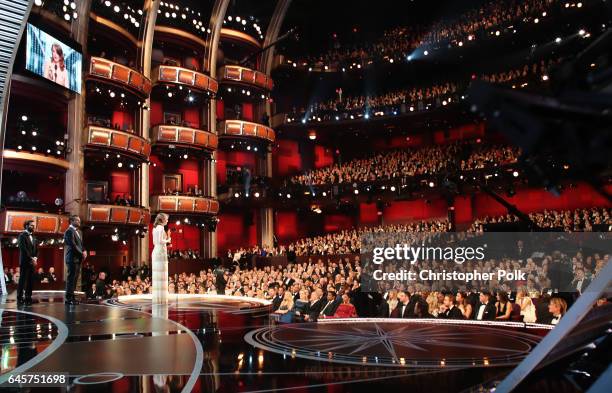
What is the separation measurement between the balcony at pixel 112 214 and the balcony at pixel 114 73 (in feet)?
19.5

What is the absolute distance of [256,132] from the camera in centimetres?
3131

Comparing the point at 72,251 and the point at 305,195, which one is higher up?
the point at 305,195

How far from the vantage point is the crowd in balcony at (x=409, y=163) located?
87.1ft

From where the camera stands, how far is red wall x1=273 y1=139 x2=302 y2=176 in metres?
35.3

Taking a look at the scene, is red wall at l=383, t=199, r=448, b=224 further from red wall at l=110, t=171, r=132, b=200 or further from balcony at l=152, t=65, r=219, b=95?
red wall at l=110, t=171, r=132, b=200

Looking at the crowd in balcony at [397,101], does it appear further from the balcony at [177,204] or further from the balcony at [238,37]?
the balcony at [177,204]

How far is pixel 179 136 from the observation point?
2770cm

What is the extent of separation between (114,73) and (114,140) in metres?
3.18

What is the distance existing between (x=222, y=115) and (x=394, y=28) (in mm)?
13603

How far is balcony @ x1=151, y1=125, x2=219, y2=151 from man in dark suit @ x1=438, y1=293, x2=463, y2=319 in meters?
20.4

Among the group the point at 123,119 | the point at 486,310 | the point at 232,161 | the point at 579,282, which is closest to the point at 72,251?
the point at 486,310

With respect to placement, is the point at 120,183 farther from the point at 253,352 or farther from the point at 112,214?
the point at 253,352

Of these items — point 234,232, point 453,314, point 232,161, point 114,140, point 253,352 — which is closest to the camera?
point 253,352

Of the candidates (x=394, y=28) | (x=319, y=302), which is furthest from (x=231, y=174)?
(x=319, y=302)
